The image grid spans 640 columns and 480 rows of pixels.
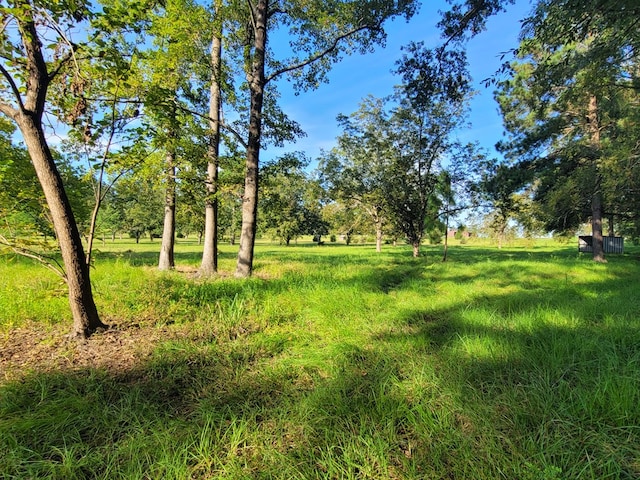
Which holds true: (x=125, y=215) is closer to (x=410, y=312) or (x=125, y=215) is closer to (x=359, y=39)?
(x=359, y=39)

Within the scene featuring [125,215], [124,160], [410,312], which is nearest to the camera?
[124,160]

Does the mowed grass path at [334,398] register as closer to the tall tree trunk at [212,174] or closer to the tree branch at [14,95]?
the tree branch at [14,95]

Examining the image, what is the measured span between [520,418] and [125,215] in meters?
55.2

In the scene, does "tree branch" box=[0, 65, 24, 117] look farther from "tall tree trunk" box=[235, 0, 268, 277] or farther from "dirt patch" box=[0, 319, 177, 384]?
"tall tree trunk" box=[235, 0, 268, 277]

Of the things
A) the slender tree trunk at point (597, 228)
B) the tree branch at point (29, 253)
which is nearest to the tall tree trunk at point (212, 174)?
the tree branch at point (29, 253)

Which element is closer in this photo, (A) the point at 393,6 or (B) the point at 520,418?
(B) the point at 520,418

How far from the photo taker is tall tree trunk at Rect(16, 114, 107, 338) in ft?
10.4

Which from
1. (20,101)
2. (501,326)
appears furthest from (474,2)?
(20,101)

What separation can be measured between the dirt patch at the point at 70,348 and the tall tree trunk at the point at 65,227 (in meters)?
0.23

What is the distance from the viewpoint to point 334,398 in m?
2.36

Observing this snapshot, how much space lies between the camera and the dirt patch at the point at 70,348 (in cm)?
292

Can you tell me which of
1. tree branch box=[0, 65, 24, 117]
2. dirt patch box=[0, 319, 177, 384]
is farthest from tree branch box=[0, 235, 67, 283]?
tree branch box=[0, 65, 24, 117]

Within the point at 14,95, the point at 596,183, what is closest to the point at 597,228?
the point at 596,183

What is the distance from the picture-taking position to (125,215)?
4516 centimetres
